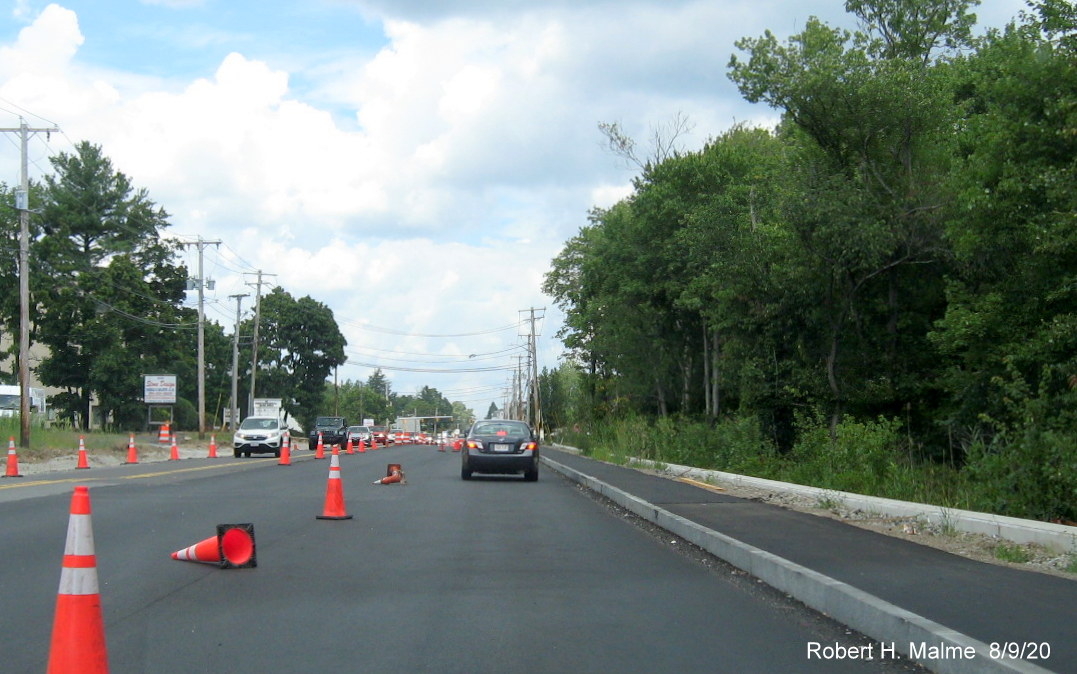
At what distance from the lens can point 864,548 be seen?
31.9ft

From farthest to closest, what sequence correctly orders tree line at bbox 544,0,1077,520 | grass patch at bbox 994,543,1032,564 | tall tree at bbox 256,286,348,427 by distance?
tall tree at bbox 256,286,348,427 < tree line at bbox 544,0,1077,520 < grass patch at bbox 994,543,1032,564

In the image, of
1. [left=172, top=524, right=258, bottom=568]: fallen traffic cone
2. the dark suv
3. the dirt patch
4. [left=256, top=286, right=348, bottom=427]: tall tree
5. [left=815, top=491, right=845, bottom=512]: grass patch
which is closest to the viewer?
the dirt patch

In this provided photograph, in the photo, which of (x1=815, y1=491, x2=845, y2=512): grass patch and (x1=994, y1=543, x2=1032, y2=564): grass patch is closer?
(x1=994, y1=543, x2=1032, y2=564): grass patch

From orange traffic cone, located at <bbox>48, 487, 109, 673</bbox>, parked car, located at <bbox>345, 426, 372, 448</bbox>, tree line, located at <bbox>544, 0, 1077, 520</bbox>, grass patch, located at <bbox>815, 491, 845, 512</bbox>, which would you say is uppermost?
tree line, located at <bbox>544, 0, 1077, 520</bbox>

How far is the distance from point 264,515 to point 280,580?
5889 mm

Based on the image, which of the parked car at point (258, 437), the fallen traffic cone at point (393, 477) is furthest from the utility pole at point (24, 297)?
the fallen traffic cone at point (393, 477)

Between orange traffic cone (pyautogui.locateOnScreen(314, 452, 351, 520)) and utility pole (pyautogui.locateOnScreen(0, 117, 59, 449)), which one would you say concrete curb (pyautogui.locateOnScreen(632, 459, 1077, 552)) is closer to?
orange traffic cone (pyautogui.locateOnScreen(314, 452, 351, 520))

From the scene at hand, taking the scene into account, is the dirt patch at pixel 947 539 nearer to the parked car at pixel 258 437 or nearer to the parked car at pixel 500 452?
the parked car at pixel 500 452

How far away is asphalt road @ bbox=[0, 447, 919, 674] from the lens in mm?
5918

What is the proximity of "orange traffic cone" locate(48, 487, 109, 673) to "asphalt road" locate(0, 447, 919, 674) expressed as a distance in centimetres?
93

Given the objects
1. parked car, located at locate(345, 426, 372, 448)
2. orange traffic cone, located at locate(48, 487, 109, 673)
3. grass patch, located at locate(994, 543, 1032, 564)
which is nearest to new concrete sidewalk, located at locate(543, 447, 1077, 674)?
grass patch, located at locate(994, 543, 1032, 564)

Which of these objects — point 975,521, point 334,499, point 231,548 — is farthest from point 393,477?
point 975,521

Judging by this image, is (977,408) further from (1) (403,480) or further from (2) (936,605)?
(2) (936,605)

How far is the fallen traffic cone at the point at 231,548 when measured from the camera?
9.18m
